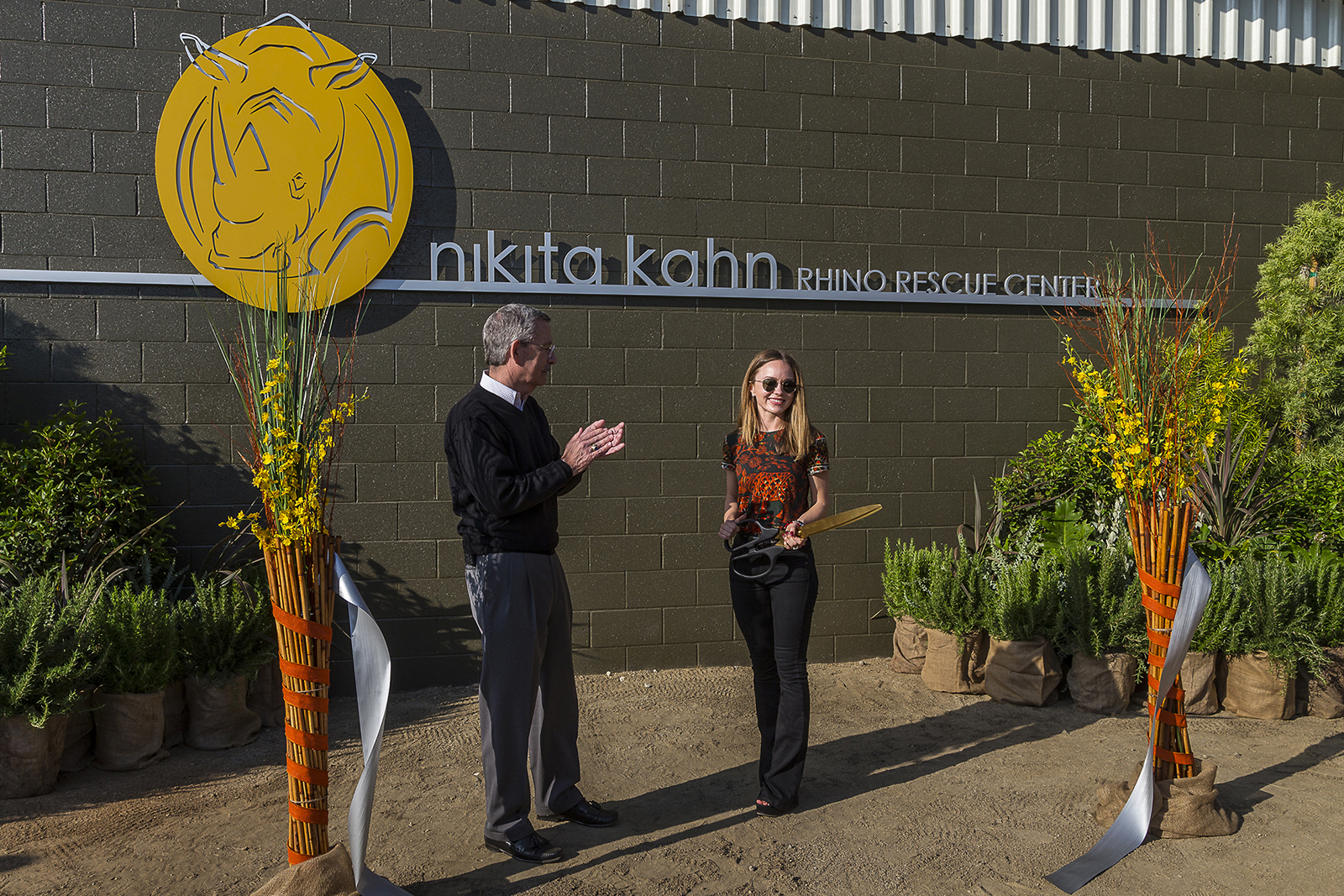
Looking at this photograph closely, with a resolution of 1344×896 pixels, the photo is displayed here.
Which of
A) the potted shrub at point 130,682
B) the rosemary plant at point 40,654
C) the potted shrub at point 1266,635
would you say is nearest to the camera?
the rosemary plant at point 40,654

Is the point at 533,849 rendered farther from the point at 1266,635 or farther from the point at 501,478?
the point at 1266,635

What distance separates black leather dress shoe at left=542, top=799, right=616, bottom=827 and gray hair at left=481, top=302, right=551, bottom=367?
5.20 feet

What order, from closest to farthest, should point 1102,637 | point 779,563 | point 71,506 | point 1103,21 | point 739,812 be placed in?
1. point 779,563
2. point 739,812
3. point 71,506
4. point 1102,637
5. point 1103,21

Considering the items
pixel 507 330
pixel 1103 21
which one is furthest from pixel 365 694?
pixel 1103 21

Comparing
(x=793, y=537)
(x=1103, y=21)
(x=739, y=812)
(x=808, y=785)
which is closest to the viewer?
(x=793, y=537)

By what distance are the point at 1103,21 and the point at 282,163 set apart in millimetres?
4718

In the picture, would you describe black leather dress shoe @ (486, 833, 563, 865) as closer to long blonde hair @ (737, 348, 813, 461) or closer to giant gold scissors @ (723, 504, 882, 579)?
giant gold scissors @ (723, 504, 882, 579)

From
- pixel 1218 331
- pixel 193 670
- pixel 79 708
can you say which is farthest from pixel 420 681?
pixel 1218 331

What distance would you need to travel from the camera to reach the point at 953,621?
468cm

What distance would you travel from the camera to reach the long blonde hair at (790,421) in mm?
3336

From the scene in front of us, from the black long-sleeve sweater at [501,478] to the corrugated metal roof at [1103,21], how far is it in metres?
2.95

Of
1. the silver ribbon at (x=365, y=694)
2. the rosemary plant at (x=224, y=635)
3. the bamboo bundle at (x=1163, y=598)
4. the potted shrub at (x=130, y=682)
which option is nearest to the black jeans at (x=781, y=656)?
the bamboo bundle at (x=1163, y=598)

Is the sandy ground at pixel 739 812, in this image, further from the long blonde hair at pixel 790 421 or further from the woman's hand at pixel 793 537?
the long blonde hair at pixel 790 421

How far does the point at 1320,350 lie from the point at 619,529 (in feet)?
13.4
